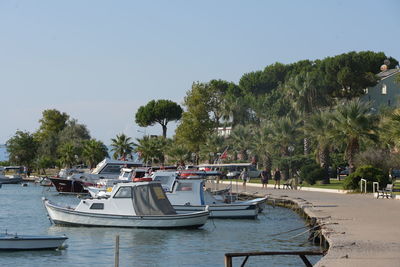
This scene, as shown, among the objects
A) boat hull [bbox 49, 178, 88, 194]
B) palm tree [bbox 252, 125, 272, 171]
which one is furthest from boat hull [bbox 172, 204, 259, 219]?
palm tree [bbox 252, 125, 272, 171]

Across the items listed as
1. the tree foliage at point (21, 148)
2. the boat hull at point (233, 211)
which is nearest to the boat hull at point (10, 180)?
the tree foliage at point (21, 148)

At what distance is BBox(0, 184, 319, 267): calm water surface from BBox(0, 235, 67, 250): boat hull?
206 millimetres

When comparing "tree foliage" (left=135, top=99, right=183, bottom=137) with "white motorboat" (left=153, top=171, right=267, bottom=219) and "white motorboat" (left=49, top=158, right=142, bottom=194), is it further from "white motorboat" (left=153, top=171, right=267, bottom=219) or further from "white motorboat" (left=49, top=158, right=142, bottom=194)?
"white motorboat" (left=153, top=171, right=267, bottom=219)

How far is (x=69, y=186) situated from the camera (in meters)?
76.1

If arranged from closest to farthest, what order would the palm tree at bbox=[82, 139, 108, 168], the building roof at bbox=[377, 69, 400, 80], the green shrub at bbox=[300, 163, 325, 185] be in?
1. the green shrub at bbox=[300, 163, 325, 185]
2. the building roof at bbox=[377, 69, 400, 80]
3. the palm tree at bbox=[82, 139, 108, 168]

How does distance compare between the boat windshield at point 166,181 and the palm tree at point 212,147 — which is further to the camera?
the palm tree at point 212,147

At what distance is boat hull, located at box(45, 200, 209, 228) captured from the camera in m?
34.3

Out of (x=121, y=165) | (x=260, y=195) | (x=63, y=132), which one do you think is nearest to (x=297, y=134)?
(x=121, y=165)

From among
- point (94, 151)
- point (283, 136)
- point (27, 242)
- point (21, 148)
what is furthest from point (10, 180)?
point (27, 242)

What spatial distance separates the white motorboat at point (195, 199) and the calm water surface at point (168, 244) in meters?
0.78

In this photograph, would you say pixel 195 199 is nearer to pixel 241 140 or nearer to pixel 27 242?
pixel 27 242

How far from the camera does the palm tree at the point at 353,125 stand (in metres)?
54.5

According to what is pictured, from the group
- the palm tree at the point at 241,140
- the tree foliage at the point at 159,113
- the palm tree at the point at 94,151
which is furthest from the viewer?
the tree foliage at the point at 159,113

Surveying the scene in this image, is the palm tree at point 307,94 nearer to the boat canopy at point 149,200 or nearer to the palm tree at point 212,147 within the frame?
the palm tree at point 212,147
